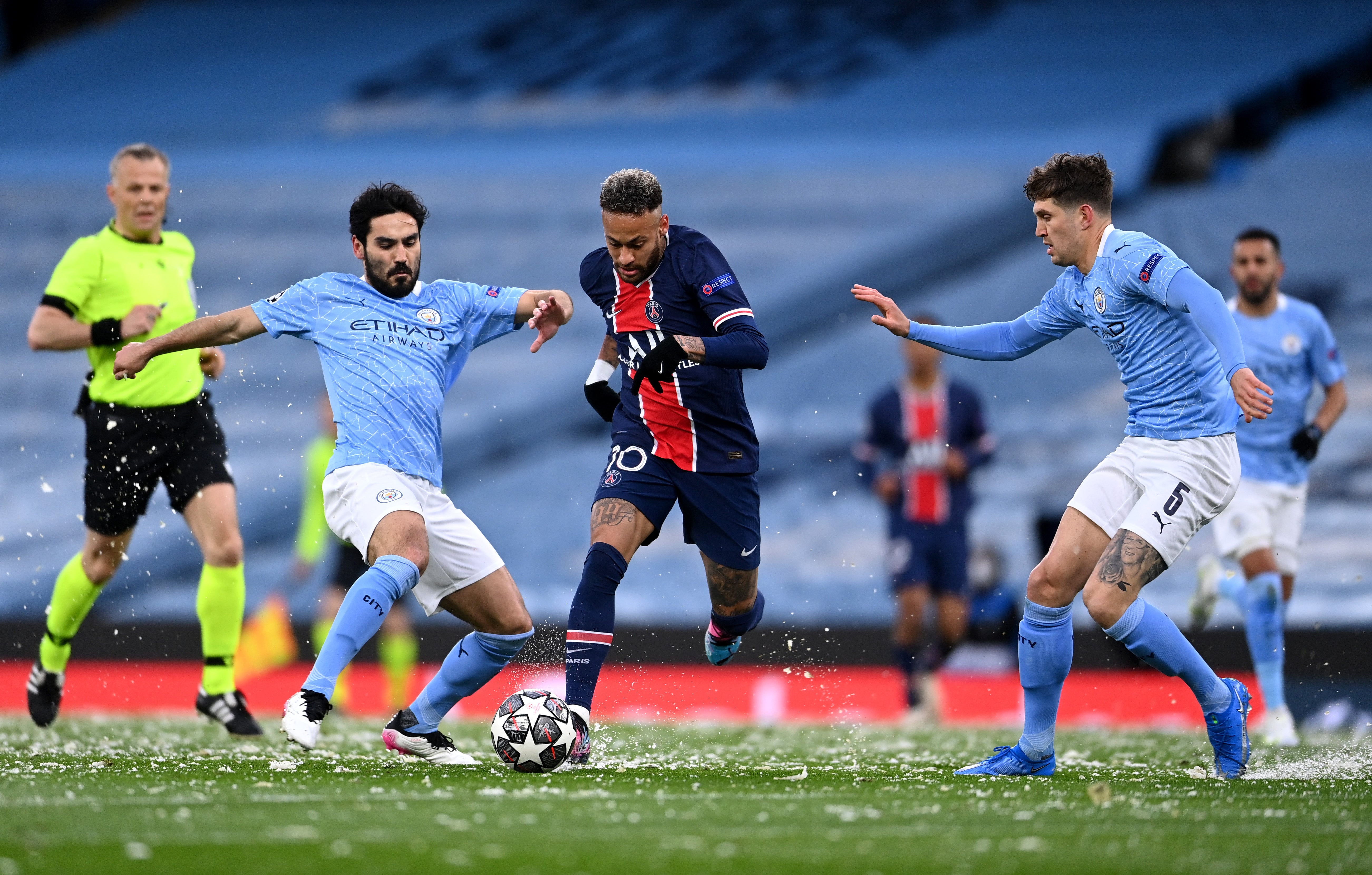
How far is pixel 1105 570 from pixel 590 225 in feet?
A: 40.6

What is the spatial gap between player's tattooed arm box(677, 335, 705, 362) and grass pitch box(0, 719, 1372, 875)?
4.97ft

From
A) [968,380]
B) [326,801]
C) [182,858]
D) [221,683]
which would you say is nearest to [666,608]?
[968,380]

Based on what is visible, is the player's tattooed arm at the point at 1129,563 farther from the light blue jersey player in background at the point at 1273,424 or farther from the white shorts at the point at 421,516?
the light blue jersey player in background at the point at 1273,424

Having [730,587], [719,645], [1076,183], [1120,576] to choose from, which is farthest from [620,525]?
[1076,183]

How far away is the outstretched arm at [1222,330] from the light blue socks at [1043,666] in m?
1.00

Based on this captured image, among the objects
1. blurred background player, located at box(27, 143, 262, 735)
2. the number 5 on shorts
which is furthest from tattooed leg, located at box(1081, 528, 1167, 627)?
blurred background player, located at box(27, 143, 262, 735)

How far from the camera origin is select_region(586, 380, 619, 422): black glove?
6418 millimetres

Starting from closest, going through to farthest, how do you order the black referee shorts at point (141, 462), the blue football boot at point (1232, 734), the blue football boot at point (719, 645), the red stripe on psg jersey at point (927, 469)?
the blue football boot at point (1232, 734)
the blue football boot at point (719, 645)
the black referee shorts at point (141, 462)
the red stripe on psg jersey at point (927, 469)

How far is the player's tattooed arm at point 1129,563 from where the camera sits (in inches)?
211

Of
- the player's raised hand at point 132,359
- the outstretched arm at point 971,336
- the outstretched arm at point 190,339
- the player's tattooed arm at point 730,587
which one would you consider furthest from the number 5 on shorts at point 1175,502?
the player's raised hand at point 132,359

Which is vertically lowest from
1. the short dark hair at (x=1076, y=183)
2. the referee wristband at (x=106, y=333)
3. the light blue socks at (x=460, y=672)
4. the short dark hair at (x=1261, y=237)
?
the light blue socks at (x=460, y=672)

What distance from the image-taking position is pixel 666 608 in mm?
14227

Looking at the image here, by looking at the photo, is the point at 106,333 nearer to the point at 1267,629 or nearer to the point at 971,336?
the point at 971,336

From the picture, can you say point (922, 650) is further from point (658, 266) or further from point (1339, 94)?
point (1339, 94)
